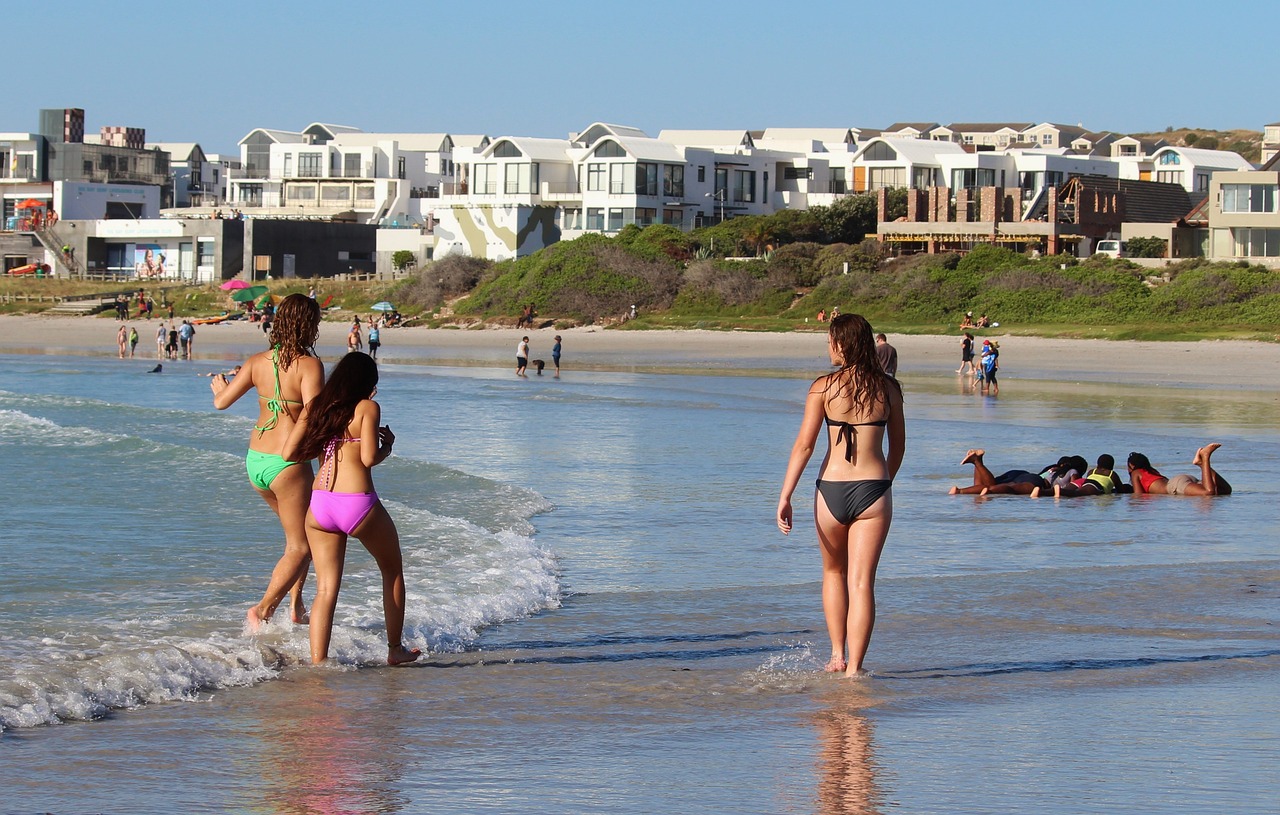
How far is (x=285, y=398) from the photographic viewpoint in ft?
22.6

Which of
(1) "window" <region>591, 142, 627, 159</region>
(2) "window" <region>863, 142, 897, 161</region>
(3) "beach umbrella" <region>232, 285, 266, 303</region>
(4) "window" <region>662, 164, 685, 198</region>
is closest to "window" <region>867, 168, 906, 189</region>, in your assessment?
(2) "window" <region>863, 142, 897, 161</region>

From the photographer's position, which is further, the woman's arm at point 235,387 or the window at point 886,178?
the window at point 886,178

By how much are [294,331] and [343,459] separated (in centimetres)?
76

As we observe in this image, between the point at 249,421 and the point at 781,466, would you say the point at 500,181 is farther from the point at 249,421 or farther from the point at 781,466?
the point at 781,466

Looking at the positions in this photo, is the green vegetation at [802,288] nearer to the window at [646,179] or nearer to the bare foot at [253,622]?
the window at [646,179]

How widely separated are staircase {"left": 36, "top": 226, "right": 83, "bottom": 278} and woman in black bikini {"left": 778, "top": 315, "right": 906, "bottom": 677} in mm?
87569

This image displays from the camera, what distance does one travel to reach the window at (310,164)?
98.8 metres

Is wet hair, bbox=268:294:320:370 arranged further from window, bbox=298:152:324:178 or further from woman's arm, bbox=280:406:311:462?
window, bbox=298:152:324:178

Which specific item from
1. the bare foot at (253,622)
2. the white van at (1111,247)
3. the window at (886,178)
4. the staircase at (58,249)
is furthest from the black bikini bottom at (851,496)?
the staircase at (58,249)

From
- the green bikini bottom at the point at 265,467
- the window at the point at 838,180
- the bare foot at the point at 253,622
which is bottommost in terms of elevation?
the bare foot at the point at 253,622

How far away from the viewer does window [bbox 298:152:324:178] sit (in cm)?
9881

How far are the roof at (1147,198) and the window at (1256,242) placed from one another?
27.7 ft

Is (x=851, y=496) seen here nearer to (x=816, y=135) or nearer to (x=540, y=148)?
(x=540, y=148)

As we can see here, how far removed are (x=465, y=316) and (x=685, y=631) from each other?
57.5 meters
